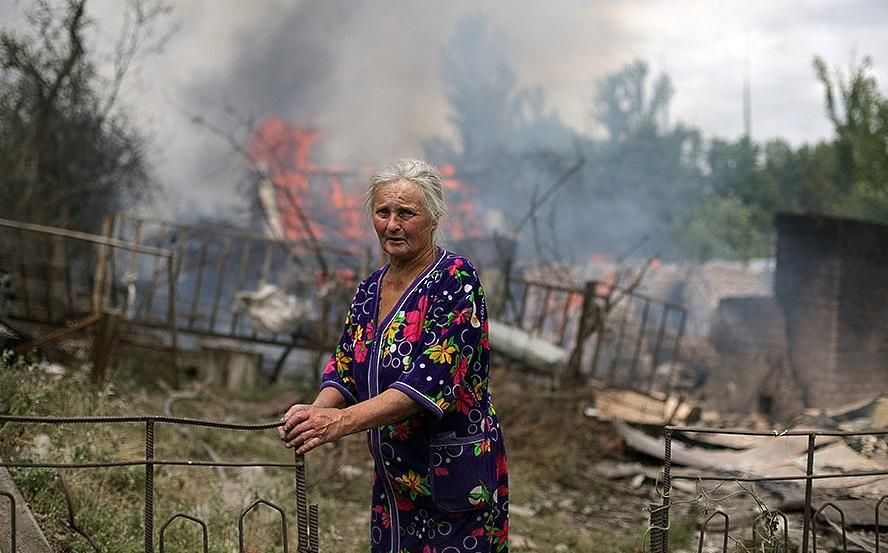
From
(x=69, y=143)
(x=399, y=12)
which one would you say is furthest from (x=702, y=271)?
(x=69, y=143)

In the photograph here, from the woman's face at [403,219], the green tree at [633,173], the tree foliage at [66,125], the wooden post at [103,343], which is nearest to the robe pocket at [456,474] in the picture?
the woman's face at [403,219]

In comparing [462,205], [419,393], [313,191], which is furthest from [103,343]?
[462,205]

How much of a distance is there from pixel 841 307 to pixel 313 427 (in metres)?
10.3

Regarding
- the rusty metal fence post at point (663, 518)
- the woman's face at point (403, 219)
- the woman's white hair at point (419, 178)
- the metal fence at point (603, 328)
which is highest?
the woman's white hair at point (419, 178)

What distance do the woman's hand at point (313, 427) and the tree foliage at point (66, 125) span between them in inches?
421

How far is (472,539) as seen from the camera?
2.40 meters

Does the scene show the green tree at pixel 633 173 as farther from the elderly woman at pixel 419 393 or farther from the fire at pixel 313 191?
the elderly woman at pixel 419 393

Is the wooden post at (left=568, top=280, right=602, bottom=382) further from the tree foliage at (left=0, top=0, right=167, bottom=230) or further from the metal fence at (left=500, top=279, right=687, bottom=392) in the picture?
the tree foliage at (left=0, top=0, right=167, bottom=230)

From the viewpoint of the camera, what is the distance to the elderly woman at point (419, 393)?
87.7 inches

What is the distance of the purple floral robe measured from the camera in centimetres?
229

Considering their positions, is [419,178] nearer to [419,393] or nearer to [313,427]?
[419,393]

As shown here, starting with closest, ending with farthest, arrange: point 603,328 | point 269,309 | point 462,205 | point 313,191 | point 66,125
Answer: point 603,328 → point 269,309 → point 66,125 → point 313,191 → point 462,205

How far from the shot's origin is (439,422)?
7.71ft

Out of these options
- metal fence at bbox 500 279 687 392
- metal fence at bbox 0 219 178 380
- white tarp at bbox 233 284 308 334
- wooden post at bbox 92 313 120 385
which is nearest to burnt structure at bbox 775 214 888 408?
metal fence at bbox 500 279 687 392
